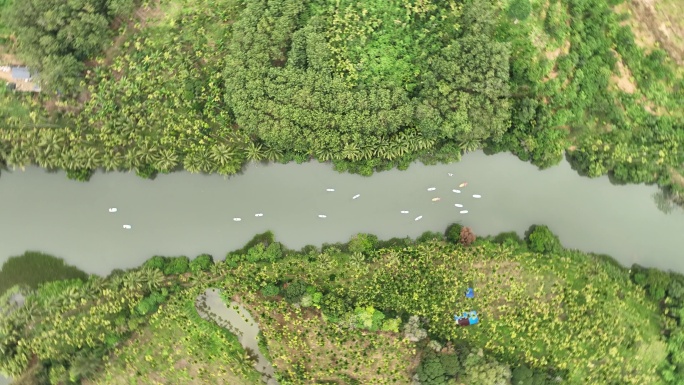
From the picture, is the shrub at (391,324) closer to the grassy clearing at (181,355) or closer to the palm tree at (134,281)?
the grassy clearing at (181,355)

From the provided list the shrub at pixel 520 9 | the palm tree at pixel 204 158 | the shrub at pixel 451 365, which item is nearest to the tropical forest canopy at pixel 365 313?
the shrub at pixel 451 365

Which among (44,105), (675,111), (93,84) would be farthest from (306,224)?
(675,111)

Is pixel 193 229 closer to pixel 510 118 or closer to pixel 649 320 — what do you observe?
pixel 510 118

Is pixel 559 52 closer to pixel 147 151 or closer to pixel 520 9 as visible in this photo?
pixel 520 9

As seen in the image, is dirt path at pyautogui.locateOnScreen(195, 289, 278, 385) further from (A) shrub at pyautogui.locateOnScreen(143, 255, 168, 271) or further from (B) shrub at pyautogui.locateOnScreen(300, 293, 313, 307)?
(B) shrub at pyautogui.locateOnScreen(300, 293, 313, 307)

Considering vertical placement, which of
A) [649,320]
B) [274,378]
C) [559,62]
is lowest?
[274,378]

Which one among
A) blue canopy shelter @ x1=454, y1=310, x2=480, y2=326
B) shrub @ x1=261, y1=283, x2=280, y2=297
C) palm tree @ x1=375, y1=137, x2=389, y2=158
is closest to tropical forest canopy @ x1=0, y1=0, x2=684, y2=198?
palm tree @ x1=375, y1=137, x2=389, y2=158

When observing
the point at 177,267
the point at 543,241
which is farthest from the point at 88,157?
the point at 543,241
